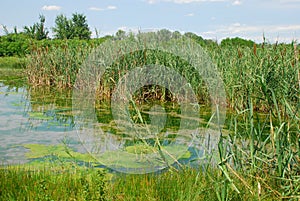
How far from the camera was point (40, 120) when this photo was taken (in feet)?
17.3

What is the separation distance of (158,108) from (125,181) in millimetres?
3781

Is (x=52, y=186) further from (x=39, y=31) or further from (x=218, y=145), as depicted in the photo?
(x=39, y=31)

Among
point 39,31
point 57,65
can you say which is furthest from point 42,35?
point 57,65

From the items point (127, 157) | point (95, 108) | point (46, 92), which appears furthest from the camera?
point (46, 92)

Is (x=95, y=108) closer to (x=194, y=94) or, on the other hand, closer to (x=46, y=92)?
(x=194, y=94)

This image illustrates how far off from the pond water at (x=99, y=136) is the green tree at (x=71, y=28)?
1714 cm

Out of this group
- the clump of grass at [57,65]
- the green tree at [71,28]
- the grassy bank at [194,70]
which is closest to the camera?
the grassy bank at [194,70]

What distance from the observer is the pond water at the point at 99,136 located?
3.37 m

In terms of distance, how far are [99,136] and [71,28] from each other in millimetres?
20994

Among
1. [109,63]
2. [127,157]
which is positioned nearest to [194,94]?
[109,63]

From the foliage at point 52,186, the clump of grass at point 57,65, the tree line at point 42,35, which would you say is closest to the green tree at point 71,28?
the tree line at point 42,35

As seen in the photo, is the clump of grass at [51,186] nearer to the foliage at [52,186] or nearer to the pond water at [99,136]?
the foliage at [52,186]

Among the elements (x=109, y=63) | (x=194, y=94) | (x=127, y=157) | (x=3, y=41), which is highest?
(x=3, y=41)

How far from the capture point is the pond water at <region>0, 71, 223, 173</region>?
3369mm
